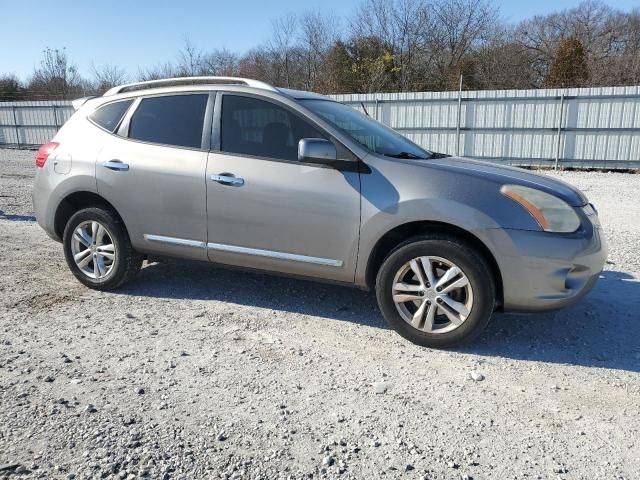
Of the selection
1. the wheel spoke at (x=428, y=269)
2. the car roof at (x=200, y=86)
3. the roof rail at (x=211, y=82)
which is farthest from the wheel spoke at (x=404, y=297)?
the roof rail at (x=211, y=82)

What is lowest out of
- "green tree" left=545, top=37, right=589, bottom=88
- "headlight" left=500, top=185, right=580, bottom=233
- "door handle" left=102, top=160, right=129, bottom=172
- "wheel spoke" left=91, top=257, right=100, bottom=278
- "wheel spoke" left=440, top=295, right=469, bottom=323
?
"wheel spoke" left=91, top=257, right=100, bottom=278

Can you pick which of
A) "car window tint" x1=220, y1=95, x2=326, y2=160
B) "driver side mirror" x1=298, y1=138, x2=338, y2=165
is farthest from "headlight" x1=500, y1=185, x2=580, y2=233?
"car window tint" x1=220, y1=95, x2=326, y2=160

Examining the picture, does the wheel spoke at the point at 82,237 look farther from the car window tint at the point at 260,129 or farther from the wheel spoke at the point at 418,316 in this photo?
the wheel spoke at the point at 418,316

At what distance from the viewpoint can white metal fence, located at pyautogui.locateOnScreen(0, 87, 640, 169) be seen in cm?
1479

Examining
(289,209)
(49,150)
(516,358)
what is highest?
(49,150)

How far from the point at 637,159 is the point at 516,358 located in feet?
45.6

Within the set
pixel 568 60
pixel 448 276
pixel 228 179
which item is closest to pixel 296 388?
pixel 448 276

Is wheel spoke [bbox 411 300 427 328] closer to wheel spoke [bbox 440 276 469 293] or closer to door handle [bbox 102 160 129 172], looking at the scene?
wheel spoke [bbox 440 276 469 293]

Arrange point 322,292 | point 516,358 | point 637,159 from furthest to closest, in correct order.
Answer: point 637,159 < point 322,292 < point 516,358

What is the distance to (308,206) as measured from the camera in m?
3.81

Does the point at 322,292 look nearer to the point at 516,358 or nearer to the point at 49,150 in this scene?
the point at 516,358

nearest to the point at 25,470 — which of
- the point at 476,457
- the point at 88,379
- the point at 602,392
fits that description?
the point at 88,379

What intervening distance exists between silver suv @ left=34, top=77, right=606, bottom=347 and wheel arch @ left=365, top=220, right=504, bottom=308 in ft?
0.04

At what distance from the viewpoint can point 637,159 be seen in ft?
48.5
